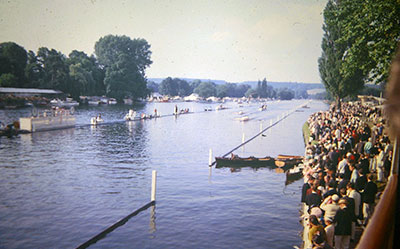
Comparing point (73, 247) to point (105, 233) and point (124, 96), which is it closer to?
point (105, 233)

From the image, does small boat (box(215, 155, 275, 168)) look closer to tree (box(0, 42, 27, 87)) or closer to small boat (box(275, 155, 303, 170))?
small boat (box(275, 155, 303, 170))

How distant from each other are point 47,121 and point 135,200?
35.9 meters

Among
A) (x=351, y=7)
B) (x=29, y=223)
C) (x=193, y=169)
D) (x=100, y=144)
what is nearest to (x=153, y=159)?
(x=193, y=169)

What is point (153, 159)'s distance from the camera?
36250mm

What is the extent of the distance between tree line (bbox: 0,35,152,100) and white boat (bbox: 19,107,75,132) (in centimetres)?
5669

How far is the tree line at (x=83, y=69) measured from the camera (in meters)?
115

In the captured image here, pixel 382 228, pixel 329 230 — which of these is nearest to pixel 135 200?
pixel 329 230

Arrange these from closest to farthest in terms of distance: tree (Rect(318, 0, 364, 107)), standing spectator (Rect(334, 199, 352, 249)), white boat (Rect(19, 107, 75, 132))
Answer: standing spectator (Rect(334, 199, 352, 249)) → white boat (Rect(19, 107, 75, 132)) → tree (Rect(318, 0, 364, 107))

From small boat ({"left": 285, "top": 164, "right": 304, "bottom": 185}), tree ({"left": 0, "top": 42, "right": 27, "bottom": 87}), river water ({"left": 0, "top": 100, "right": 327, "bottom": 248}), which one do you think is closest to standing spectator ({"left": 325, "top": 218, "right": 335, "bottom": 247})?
river water ({"left": 0, "top": 100, "right": 327, "bottom": 248})

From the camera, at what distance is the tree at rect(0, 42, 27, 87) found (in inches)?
4350

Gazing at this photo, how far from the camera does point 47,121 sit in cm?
5306

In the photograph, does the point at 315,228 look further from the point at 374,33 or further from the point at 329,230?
the point at 374,33

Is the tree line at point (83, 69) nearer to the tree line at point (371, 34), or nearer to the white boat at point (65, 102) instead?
the white boat at point (65, 102)

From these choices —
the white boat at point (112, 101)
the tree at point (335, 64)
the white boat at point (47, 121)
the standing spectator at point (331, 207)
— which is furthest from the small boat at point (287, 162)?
the white boat at point (112, 101)
